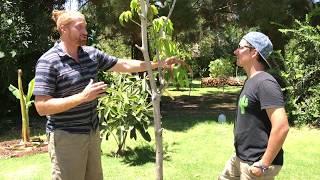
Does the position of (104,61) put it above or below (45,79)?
above

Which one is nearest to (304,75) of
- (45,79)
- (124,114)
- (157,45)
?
(124,114)

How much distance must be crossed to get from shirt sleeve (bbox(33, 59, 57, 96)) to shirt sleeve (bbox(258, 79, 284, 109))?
140 centimetres

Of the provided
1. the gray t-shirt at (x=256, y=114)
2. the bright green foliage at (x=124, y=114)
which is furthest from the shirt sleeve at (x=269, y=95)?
the bright green foliage at (x=124, y=114)

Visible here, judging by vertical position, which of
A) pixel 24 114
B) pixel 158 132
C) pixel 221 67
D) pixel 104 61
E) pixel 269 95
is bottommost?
pixel 24 114

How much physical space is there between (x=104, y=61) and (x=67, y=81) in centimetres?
56

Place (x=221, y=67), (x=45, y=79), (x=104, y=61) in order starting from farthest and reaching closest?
(x=221, y=67)
(x=104, y=61)
(x=45, y=79)

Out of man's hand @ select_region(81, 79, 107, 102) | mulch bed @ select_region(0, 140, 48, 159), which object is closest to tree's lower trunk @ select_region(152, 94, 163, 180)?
man's hand @ select_region(81, 79, 107, 102)

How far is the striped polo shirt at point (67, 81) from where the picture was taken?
3205 millimetres

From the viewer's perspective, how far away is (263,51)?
3145 mm

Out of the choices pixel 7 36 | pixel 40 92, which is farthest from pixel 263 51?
pixel 7 36

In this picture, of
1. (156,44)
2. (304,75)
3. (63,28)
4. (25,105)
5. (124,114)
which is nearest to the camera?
(156,44)

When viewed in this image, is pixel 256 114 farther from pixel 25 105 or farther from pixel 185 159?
pixel 25 105

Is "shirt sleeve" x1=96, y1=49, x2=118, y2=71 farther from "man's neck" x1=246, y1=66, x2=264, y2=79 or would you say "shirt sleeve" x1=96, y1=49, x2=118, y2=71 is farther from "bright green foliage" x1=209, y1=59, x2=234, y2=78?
"bright green foliage" x1=209, y1=59, x2=234, y2=78

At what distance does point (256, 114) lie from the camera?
122 inches
